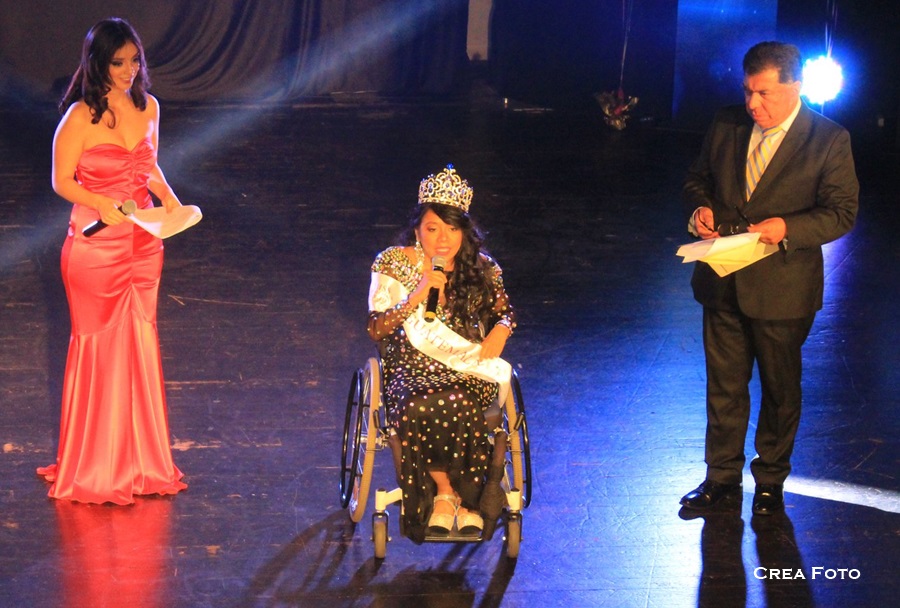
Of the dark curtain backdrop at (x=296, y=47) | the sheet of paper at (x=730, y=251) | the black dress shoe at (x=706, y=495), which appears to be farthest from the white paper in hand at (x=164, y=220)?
the dark curtain backdrop at (x=296, y=47)

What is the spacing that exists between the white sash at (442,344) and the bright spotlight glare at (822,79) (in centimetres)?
650

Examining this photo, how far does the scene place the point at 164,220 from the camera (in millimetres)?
3975

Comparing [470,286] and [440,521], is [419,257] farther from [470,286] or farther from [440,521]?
[440,521]

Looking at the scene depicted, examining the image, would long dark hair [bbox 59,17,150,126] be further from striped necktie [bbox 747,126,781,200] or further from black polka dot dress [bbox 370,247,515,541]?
striped necktie [bbox 747,126,781,200]

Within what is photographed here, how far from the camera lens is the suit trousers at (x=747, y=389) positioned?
397 cm

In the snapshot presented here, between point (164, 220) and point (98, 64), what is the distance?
54cm

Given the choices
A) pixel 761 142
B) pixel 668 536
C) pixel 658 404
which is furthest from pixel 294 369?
pixel 761 142

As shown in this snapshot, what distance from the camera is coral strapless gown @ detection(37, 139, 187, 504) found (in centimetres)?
408

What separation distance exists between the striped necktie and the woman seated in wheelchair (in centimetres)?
87

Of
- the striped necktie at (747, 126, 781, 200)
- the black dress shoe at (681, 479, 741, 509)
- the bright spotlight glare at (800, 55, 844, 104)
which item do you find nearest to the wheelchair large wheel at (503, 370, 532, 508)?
the black dress shoe at (681, 479, 741, 509)

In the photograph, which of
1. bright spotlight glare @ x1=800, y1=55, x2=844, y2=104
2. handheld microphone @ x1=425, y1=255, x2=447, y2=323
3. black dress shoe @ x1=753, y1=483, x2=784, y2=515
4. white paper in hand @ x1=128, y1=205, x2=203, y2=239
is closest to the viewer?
handheld microphone @ x1=425, y1=255, x2=447, y2=323

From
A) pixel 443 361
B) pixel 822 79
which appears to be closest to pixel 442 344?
pixel 443 361

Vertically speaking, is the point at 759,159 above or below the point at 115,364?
above

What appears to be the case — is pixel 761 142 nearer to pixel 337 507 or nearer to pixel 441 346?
pixel 441 346
